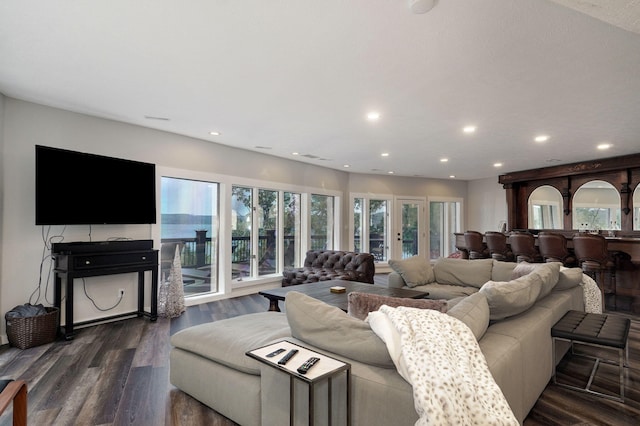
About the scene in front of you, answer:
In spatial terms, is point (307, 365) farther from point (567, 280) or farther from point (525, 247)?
point (525, 247)

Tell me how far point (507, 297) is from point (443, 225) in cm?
804

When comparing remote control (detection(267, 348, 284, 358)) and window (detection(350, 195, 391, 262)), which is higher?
window (detection(350, 195, 391, 262))

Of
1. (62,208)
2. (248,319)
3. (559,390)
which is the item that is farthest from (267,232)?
(559,390)

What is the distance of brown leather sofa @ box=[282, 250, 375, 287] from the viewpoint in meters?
5.37

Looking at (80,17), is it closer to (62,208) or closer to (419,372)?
(62,208)

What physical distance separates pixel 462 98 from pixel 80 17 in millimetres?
3229

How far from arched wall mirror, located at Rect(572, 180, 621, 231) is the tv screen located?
26.7ft

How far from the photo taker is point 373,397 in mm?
1483

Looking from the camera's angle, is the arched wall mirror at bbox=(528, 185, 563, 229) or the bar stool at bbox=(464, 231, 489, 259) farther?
the arched wall mirror at bbox=(528, 185, 563, 229)

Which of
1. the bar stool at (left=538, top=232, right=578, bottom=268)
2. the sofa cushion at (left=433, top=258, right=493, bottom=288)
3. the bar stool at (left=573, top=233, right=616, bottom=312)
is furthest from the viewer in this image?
the bar stool at (left=538, top=232, right=578, bottom=268)

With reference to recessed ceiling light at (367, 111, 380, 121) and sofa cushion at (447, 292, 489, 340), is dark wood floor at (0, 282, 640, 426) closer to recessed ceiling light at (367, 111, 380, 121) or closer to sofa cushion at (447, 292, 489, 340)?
sofa cushion at (447, 292, 489, 340)

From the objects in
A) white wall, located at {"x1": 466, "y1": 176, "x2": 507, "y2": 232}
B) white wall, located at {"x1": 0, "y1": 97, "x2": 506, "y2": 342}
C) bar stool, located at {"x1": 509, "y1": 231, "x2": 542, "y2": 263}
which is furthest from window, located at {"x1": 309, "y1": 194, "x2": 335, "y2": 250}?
white wall, located at {"x1": 466, "y1": 176, "x2": 507, "y2": 232}

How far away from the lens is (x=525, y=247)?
18.3ft

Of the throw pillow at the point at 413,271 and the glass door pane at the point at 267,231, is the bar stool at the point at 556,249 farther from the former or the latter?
the glass door pane at the point at 267,231
